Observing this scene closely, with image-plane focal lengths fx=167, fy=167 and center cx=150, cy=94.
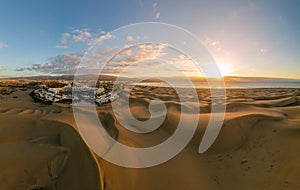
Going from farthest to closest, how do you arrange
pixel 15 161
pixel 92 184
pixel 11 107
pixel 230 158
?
pixel 11 107 → pixel 230 158 → pixel 15 161 → pixel 92 184

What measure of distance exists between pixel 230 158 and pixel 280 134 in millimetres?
1639

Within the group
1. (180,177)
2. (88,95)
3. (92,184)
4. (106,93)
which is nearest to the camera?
(92,184)

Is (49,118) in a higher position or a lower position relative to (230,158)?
higher

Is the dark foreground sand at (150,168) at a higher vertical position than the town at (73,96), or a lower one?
lower

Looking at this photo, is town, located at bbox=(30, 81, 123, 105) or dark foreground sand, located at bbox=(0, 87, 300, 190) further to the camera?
town, located at bbox=(30, 81, 123, 105)

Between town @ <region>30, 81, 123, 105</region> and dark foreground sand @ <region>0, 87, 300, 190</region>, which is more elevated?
town @ <region>30, 81, 123, 105</region>

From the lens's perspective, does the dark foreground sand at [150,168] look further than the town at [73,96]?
No

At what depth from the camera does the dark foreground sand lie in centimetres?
305

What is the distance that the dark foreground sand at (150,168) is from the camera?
305 cm

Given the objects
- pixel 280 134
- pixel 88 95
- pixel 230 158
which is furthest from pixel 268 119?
pixel 88 95

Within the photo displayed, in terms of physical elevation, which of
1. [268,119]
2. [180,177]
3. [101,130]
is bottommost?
[180,177]

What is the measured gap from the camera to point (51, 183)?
2945 mm

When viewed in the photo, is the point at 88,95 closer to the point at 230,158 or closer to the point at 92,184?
A: the point at 92,184

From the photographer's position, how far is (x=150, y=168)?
3.67m
